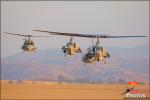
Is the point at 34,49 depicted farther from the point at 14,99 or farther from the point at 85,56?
the point at 14,99

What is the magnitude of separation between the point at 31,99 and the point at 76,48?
44.1 metres

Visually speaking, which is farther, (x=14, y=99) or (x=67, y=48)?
(x=14, y=99)

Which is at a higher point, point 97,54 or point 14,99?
point 97,54

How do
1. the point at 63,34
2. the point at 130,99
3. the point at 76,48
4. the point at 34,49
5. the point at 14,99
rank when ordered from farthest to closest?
the point at 14,99 < the point at 130,99 < the point at 34,49 < the point at 76,48 < the point at 63,34

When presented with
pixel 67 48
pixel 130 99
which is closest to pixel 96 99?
pixel 130 99

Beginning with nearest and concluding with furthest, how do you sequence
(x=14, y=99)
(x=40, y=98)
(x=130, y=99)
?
(x=130, y=99), (x=14, y=99), (x=40, y=98)

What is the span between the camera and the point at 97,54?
2662 inches

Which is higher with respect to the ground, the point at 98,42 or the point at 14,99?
the point at 98,42

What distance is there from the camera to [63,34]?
62500 millimetres

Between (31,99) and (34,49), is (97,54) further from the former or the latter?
(31,99)

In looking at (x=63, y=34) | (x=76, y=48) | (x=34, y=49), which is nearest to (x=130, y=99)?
(x=34, y=49)

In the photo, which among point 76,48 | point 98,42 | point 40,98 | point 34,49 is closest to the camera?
point 98,42

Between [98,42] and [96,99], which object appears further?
[96,99]

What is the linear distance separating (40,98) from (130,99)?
2907 centimetres
